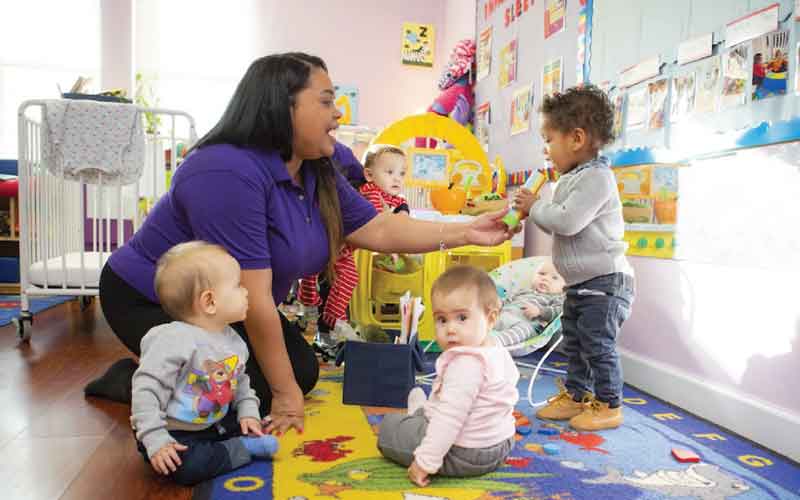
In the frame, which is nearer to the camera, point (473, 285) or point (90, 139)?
point (473, 285)

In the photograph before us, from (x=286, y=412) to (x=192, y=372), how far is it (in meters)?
0.32

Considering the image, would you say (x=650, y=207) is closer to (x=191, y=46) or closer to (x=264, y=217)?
(x=264, y=217)

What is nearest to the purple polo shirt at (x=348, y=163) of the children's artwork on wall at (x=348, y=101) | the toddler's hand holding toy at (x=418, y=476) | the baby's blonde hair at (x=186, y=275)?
the baby's blonde hair at (x=186, y=275)

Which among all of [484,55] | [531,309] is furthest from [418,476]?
[484,55]

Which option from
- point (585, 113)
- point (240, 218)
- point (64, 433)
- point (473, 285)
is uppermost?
point (585, 113)

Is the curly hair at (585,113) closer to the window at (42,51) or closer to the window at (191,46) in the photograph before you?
the window at (191,46)

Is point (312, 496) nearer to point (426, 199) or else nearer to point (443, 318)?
point (443, 318)

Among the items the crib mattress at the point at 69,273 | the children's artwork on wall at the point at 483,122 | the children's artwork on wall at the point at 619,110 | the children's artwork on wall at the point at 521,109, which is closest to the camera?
the children's artwork on wall at the point at 619,110

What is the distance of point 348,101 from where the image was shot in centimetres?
477

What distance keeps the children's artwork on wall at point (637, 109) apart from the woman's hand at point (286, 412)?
140 centimetres

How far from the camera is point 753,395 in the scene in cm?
157

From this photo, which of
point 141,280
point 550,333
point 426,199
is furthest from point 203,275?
point 426,199

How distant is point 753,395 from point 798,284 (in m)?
0.32

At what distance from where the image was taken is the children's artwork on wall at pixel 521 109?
298 cm
